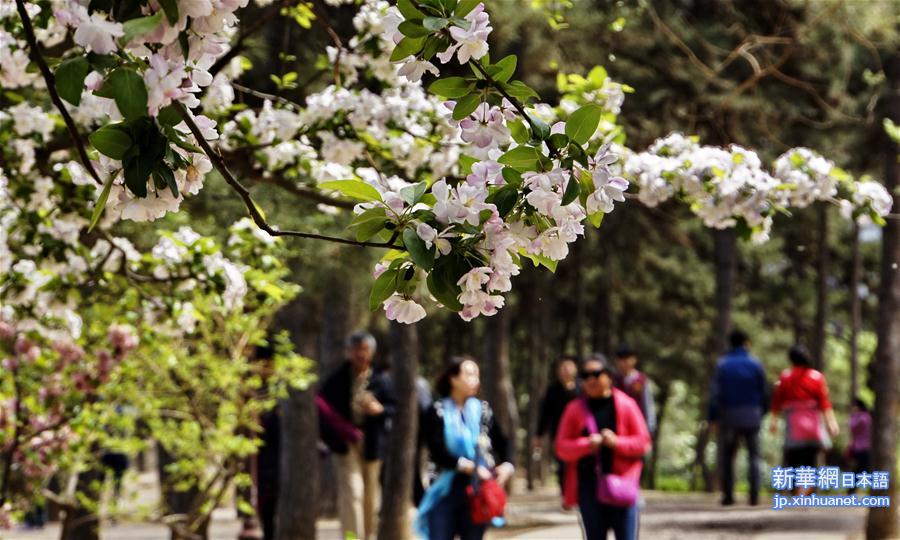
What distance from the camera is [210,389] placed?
9.07 metres

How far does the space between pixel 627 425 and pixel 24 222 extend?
4017 millimetres

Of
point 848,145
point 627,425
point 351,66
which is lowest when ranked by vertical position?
point 627,425

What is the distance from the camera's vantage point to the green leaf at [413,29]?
8.32 feet

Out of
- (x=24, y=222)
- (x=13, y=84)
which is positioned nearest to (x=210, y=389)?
(x=24, y=222)

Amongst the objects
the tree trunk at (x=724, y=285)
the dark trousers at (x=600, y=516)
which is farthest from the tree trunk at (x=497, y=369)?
the dark trousers at (x=600, y=516)

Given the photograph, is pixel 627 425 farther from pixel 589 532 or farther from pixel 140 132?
pixel 140 132

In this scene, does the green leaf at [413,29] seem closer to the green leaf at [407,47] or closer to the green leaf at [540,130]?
the green leaf at [407,47]

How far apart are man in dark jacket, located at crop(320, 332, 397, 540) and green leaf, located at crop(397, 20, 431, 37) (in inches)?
326

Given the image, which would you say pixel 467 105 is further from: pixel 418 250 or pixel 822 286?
pixel 822 286

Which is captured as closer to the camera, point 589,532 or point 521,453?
point 589,532

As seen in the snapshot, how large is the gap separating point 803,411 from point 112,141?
1150 centimetres

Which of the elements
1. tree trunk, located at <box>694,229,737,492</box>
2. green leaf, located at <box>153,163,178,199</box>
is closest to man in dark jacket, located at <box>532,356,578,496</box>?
tree trunk, located at <box>694,229,737,492</box>

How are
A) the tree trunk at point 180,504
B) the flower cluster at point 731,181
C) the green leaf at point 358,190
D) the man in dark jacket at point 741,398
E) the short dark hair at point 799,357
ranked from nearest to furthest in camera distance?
the green leaf at point 358,190, the flower cluster at point 731,181, the tree trunk at point 180,504, the short dark hair at point 799,357, the man in dark jacket at point 741,398

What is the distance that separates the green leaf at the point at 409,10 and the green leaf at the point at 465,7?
0.24 feet
